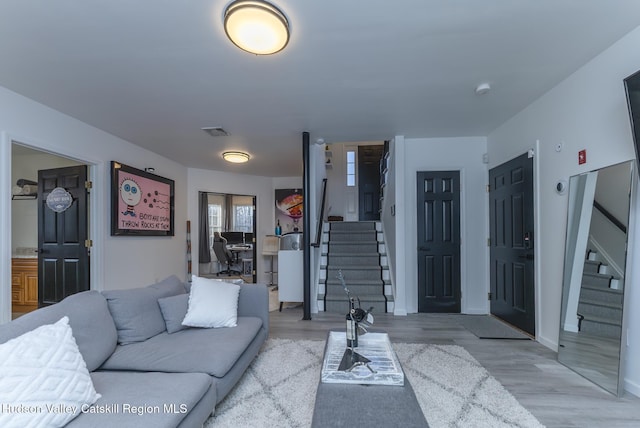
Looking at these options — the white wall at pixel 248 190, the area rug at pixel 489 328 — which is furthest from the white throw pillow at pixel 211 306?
the white wall at pixel 248 190

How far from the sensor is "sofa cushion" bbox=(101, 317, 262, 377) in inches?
71.5

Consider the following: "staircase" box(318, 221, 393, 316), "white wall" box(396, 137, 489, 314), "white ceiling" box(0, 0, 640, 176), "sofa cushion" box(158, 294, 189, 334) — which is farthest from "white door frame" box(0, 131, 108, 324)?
"white wall" box(396, 137, 489, 314)

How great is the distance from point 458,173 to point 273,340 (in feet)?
11.1

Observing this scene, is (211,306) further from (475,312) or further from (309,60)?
(475,312)

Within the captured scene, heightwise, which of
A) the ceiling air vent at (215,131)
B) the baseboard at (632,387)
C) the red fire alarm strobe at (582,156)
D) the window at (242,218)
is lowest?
the baseboard at (632,387)

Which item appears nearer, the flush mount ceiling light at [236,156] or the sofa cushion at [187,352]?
the sofa cushion at [187,352]

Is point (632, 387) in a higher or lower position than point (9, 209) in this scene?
lower

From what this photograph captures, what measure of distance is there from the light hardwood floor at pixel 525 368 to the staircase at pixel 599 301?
0.43 m

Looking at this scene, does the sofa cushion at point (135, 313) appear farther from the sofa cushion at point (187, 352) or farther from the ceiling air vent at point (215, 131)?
the ceiling air vent at point (215, 131)

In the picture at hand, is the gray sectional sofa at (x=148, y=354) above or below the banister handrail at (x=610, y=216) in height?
below

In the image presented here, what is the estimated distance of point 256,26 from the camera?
6.07 ft

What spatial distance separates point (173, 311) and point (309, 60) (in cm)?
228

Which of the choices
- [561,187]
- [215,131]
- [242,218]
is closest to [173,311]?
[215,131]

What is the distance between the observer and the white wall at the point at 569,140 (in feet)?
7.16
